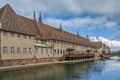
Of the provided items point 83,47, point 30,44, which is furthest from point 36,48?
point 83,47

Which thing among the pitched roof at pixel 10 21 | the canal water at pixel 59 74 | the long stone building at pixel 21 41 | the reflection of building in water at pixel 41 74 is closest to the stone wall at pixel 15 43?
the long stone building at pixel 21 41

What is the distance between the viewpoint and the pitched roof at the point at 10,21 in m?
32.7

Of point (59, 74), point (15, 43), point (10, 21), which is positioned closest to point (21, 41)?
point (15, 43)

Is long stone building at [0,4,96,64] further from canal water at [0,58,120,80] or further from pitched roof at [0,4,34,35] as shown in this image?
canal water at [0,58,120,80]

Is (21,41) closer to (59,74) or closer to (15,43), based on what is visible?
(15,43)

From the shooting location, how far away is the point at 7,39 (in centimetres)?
3256

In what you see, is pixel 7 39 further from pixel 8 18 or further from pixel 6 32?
pixel 8 18

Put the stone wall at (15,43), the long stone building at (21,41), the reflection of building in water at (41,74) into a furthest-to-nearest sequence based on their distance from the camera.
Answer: the long stone building at (21,41) < the stone wall at (15,43) < the reflection of building in water at (41,74)

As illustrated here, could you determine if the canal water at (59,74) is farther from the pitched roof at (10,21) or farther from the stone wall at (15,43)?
the pitched roof at (10,21)

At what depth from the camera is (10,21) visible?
34625 mm

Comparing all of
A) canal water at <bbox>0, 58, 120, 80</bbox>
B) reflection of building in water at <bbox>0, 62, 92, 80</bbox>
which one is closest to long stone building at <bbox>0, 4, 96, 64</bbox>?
canal water at <bbox>0, 58, 120, 80</bbox>

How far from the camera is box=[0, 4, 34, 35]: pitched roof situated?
107 ft

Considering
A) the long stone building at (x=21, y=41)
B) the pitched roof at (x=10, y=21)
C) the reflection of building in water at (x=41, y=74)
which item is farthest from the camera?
the pitched roof at (x=10, y=21)

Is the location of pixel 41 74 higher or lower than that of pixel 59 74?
higher
